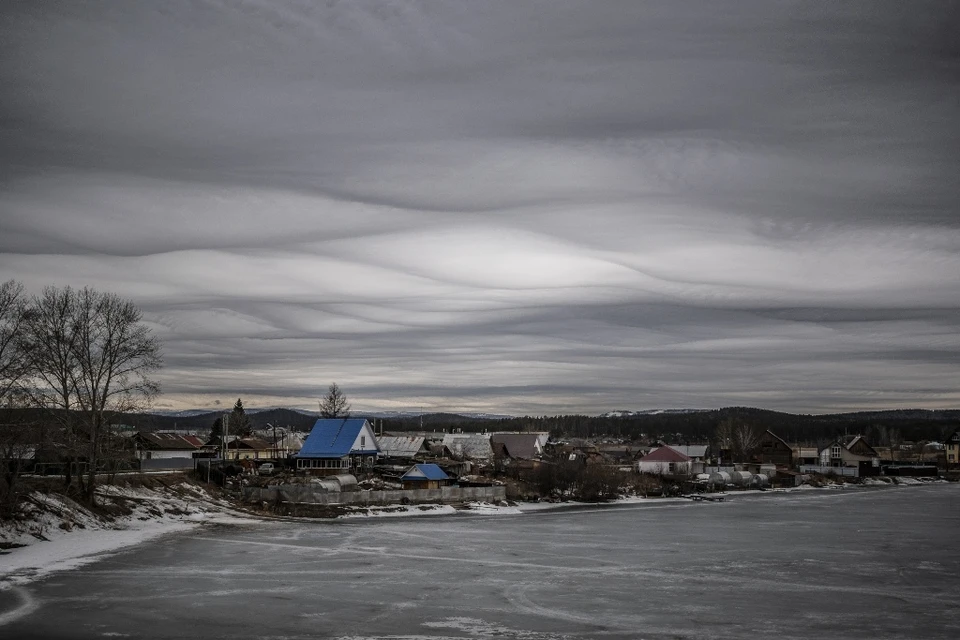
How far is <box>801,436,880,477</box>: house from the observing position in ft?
479

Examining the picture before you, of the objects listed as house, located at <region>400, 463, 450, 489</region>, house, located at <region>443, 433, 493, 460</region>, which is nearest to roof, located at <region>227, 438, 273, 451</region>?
house, located at <region>443, 433, 493, 460</region>

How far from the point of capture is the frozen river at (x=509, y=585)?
24578mm

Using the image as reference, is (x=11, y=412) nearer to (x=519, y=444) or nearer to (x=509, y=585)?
(x=509, y=585)

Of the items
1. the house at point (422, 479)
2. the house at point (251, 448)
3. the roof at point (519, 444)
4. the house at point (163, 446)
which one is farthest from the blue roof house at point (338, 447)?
the roof at point (519, 444)

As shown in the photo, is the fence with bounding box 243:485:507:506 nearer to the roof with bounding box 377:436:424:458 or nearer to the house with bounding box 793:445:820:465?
the roof with bounding box 377:436:424:458

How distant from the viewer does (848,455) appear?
148 metres

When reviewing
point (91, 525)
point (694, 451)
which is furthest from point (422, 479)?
point (694, 451)

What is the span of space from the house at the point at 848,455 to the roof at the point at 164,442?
96.5 metres

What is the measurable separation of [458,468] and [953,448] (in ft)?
364

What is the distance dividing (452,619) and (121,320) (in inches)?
1208

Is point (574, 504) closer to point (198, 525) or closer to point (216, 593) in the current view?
point (198, 525)

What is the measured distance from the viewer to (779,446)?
142 metres

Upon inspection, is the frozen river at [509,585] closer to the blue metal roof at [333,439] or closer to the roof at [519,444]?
the blue metal roof at [333,439]

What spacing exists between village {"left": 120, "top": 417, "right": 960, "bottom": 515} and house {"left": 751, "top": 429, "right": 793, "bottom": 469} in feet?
0.50
